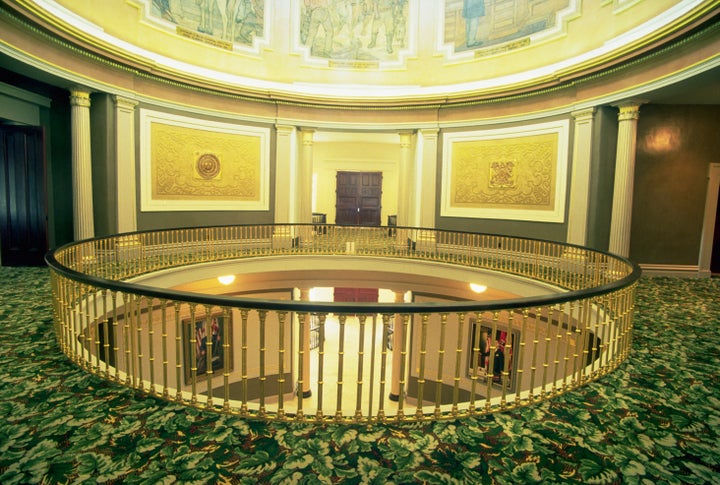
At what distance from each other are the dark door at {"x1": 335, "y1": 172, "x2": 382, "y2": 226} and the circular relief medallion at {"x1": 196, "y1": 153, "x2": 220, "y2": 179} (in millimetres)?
7883

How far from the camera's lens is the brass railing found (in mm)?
3076

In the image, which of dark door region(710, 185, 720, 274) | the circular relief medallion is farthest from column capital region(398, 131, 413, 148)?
dark door region(710, 185, 720, 274)

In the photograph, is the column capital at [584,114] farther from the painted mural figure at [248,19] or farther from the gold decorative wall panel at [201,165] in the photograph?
the painted mural figure at [248,19]

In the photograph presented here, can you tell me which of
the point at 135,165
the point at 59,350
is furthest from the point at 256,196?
the point at 59,350

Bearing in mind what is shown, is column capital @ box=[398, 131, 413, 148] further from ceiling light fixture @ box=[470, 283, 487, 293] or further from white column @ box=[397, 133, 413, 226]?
ceiling light fixture @ box=[470, 283, 487, 293]

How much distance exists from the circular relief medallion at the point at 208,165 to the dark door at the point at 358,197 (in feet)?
25.9

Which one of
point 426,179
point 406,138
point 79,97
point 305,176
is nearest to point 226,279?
point 305,176

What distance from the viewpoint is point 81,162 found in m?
9.27

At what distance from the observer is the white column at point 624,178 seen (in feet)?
29.9

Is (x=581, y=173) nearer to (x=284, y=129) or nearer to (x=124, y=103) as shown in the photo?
(x=284, y=129)

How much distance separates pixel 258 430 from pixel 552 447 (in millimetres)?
2043

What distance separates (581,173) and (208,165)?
1024 centimetres

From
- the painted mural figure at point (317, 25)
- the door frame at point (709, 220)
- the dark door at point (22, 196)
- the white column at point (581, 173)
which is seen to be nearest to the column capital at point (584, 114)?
the white column at point (581, 173)

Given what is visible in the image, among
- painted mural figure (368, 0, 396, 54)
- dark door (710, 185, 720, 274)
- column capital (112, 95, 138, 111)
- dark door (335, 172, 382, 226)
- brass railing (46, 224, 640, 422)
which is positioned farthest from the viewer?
dark door (335, 172, 382, 226)
